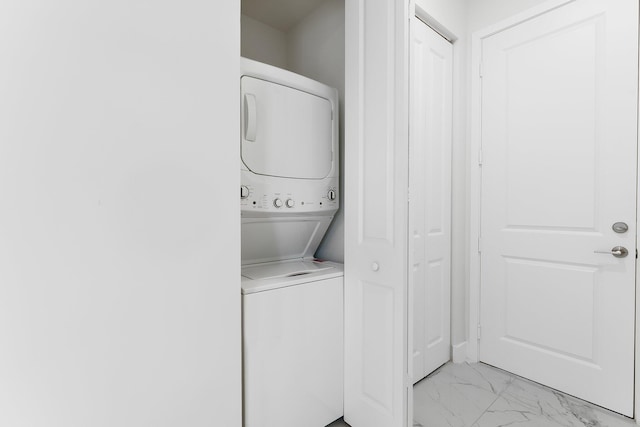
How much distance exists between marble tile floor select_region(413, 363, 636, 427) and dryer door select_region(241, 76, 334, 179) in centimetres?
155

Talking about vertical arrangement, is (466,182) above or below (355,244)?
above

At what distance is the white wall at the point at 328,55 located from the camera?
199 centimetres

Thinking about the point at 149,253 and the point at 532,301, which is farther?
the point at 532,301

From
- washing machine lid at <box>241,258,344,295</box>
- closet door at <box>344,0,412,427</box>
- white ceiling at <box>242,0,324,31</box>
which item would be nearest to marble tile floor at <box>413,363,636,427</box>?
closet door at <box>344,0,412,427</box>

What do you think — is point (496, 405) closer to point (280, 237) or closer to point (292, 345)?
point (292, 345)

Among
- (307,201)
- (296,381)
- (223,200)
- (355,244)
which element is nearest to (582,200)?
(355,244)

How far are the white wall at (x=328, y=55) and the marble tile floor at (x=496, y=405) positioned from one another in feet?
3.45

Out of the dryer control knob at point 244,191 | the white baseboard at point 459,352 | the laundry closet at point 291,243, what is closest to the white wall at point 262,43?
the laundry closet at point 291,243

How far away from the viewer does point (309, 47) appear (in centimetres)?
224

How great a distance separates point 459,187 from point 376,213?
124 centimetres

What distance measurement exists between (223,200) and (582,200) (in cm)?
212

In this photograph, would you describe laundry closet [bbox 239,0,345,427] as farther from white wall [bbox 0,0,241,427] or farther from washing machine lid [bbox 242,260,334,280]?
white wall [bbox 0,0,241,427]

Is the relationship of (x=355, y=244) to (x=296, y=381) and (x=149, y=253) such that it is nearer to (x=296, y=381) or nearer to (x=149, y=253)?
(x=296, y=381)

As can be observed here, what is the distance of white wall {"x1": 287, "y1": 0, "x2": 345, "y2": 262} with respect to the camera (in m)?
1.99
